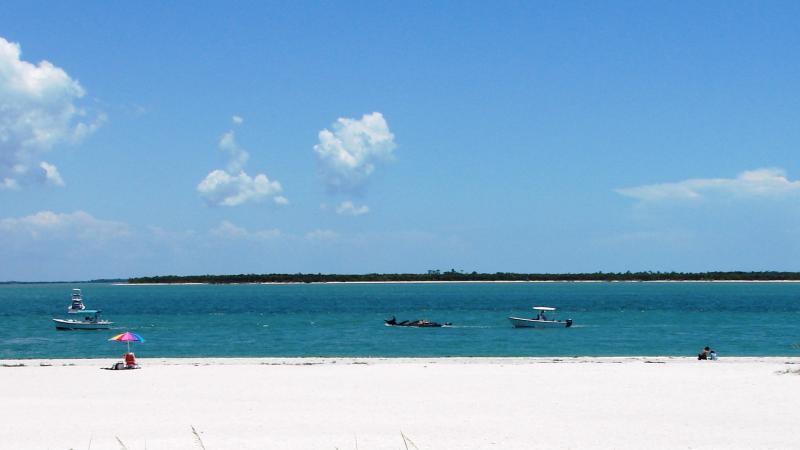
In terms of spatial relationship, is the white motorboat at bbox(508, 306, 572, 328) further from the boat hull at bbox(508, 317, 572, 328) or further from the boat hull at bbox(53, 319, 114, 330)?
the boat hull at bbox(53, 319, 114, 330)

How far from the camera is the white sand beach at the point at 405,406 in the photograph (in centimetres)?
1892

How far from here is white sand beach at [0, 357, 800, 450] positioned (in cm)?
1892

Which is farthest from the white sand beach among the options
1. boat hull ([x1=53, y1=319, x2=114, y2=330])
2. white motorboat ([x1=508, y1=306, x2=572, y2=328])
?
boat hull ([x1=53, y1=319, x2=114, y2=330])

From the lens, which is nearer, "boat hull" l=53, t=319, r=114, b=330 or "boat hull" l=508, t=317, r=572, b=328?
"boat hull" l=508, t=317, r=572, b=328

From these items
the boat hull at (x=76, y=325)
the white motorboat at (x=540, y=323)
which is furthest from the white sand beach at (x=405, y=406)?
the boat hull at (x=76, y=325)

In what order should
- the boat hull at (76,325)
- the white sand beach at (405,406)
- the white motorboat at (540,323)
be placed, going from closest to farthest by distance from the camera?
1. the white sand beach at (405,406)
2. the white motorboat at (540,323)
3. the boat hull at (76,325)

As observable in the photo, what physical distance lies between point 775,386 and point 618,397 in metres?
5.96

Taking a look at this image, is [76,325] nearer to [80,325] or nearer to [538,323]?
[80,325]

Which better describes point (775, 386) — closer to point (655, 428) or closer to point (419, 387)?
point (655, 428)

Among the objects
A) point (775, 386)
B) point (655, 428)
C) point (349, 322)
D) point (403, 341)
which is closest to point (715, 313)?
point (349, 322)

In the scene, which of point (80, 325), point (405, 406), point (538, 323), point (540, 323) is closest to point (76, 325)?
point (80, 325)

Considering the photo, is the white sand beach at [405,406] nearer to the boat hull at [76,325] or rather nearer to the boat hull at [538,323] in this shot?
the boat hull at [538,323]

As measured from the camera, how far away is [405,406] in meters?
23.9

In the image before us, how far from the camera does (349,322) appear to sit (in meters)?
77.7
